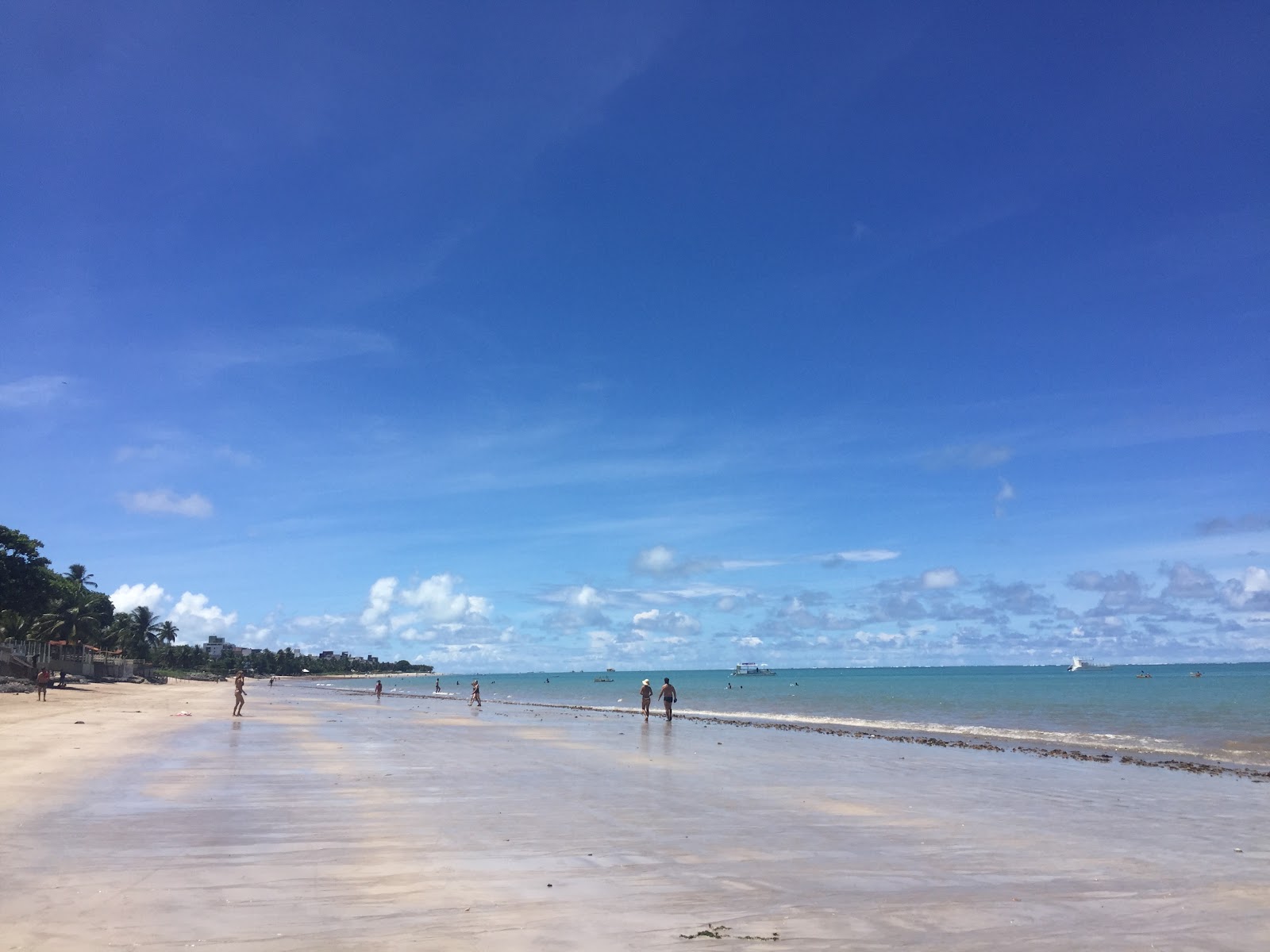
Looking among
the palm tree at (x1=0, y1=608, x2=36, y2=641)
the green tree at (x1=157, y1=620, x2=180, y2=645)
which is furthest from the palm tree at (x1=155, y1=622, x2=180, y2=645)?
the palm tree at (x1=0, y1=608, x2=36, y2=641)

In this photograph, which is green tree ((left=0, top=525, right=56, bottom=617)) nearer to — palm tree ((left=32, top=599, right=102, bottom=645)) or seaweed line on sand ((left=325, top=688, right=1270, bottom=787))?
palm tree ((left=32, top=599, right=102, bottom=645))

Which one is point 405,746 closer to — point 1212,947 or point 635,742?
point 635,742

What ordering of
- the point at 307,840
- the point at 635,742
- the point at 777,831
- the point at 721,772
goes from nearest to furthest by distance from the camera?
the point at 307,840 → the point at 777,831 → the point at 721,772 → the point at 635,742

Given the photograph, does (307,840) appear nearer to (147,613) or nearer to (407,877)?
(407,877)

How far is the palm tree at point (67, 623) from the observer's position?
89.9 meters

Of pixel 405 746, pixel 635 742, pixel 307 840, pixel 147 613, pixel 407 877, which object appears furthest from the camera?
pixel 147 613

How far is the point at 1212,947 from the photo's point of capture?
8227 millimetres

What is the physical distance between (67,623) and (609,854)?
340ft

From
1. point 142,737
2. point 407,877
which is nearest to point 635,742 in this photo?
point 142,737

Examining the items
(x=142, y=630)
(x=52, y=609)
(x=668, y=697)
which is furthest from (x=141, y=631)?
(x=668, y=697)

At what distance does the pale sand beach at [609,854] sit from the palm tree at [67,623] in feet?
257

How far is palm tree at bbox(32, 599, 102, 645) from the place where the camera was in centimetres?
8988

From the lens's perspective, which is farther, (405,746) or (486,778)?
(405,746)

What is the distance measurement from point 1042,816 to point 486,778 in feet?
35.9
